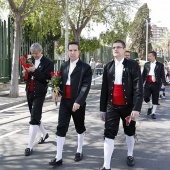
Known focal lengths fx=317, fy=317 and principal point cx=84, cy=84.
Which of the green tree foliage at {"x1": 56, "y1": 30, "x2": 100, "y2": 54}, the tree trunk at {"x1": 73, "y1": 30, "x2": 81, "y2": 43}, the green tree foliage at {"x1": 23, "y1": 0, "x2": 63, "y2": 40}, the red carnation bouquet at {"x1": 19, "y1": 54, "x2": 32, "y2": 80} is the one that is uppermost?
the green tree foliage at {"x1": 23, "y1": 0, "x2": 63, "y2": 40}

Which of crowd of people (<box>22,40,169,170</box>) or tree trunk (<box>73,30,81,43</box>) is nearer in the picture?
crowd of people (<box>22,40,169,170</box>)

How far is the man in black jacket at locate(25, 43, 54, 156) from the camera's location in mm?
5129

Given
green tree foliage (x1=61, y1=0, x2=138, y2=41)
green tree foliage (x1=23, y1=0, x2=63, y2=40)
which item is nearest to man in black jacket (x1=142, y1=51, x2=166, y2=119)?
green tree foliage (x1=23, y1=0, x2=63, y2=40)

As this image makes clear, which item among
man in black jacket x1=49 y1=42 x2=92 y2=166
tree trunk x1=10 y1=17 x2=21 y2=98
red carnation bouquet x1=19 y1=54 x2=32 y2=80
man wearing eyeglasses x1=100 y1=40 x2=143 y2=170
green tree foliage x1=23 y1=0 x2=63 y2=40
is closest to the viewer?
man wearing eyeglasses x1=100 y1=40 x2=143 y2=170

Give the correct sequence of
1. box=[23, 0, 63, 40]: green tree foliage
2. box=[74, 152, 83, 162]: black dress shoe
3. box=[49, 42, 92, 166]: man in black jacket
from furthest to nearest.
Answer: box=[23, 0, 63, 40]: green tree foliage
box=[74, 152, 83, 162]: black dress shoe
box=[49, 42, 92, 166]: man in black jacket

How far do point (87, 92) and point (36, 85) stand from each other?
1.06 metres

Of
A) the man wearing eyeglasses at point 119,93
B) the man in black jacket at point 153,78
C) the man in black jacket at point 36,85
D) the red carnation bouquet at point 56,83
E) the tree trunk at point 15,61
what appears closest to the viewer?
the man wearing eyeglasses at point 119,93

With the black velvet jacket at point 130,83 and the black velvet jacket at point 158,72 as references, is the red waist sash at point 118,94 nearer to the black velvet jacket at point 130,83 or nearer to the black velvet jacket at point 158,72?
the black velvet jacket at point 130,83

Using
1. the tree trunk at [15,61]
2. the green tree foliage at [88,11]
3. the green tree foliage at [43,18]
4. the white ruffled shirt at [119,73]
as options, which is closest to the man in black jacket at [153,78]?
the white ruffled shirt at [119,73]

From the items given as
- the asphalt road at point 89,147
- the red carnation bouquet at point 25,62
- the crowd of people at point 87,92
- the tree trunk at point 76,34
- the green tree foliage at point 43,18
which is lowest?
the asphalt road at point 89,147

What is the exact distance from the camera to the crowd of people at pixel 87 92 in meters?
4.28

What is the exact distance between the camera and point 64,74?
4691 millimetres

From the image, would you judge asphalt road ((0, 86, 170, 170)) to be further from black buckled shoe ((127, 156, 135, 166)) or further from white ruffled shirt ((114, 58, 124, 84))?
white ruffled shirt ((114, 58, 124, 84))

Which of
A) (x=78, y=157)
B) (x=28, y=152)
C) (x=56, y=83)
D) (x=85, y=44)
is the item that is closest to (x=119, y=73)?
(x=56, y=83)
